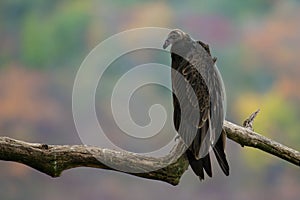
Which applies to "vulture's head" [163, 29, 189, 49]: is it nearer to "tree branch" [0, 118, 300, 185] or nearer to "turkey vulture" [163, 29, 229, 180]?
"turkey vulture" [163, 29, 229, 180]

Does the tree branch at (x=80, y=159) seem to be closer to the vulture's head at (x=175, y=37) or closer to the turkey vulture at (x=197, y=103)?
the turkey vulture at (x=197, y=103)

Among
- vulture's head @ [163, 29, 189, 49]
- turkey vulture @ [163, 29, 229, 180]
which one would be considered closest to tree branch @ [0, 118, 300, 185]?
turkey vulture @ [163, 29, 229, 180]

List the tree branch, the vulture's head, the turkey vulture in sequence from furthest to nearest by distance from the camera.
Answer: the vulture's head < the turkey vulture < the tree branch

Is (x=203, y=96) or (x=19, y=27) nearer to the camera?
(x=203, y=96)

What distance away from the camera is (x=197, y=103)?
2.53 meters

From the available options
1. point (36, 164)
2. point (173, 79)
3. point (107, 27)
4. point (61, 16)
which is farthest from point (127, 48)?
point (36, 164)

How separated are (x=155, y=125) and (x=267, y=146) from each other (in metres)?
1.04

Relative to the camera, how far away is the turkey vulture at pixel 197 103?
251 cm

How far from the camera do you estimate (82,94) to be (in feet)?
14.6

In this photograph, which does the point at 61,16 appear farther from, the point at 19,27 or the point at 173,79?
the point at 173,79

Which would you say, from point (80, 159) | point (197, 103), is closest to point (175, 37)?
point (197, 103)

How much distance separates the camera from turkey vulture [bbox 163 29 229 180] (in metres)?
2.51

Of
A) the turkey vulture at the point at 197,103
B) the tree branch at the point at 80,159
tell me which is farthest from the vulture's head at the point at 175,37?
the tree branch at the point at 80,159

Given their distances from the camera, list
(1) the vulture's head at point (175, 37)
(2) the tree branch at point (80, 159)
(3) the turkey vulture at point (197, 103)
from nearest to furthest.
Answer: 1. (2) the tree branch at point (80, 159)
2. (3) the turkey vulture at point (197, 103)
3. (1) the vulture's head at point (175, 37)
